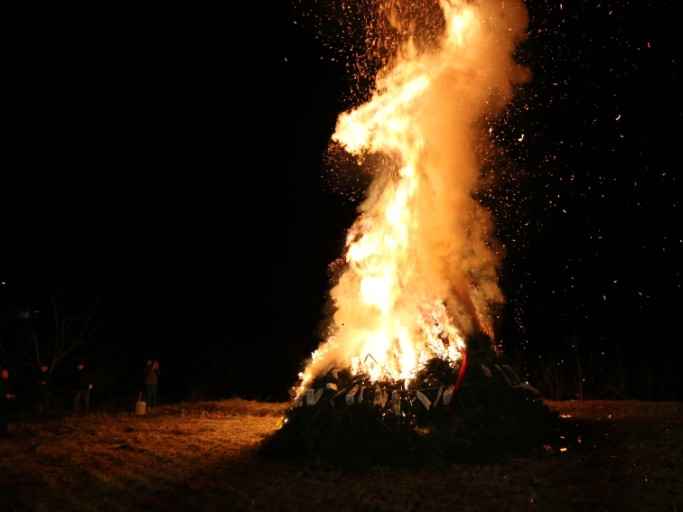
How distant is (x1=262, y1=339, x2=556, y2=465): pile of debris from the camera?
8.82 meters

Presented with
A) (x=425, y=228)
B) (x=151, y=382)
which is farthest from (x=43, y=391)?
(x=425, y=228)

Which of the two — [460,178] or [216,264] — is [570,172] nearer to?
[460,178]

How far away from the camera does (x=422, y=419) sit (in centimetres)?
930

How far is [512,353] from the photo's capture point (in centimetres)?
1884

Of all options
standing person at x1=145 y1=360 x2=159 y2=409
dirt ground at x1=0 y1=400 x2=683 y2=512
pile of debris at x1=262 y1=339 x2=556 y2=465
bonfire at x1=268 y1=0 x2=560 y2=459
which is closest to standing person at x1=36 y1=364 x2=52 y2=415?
standing person at x1=145 y1=360 x2=159 y2=409

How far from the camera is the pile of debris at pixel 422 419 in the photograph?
8820mm

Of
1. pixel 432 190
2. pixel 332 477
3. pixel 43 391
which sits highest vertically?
pixel 432 190

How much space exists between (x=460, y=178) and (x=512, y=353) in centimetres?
868

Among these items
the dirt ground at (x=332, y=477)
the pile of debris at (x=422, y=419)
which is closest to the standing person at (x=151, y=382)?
the dirt ground at (x=332, y=477)

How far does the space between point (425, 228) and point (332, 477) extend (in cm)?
519

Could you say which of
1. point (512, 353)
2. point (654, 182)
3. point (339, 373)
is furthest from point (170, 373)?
point (654, 182)

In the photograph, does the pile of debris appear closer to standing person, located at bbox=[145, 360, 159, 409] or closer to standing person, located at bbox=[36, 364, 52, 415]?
standing person, located at bbox=[145, 360, 159, 409]

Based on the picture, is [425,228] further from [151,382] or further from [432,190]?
[151,382]

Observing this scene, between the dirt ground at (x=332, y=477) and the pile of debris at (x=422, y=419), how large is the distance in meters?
0.41
